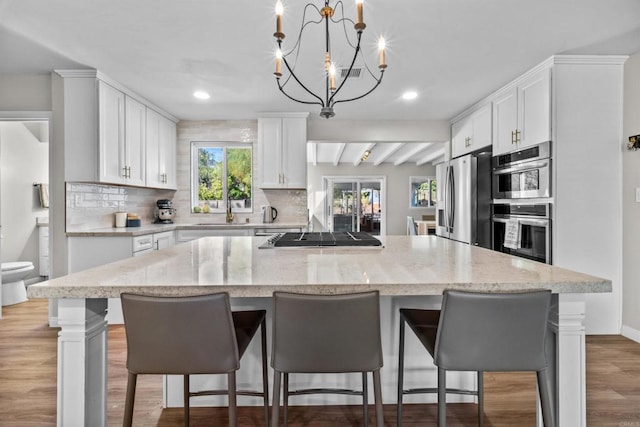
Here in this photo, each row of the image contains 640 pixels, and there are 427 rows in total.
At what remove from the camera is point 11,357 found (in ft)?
8.91

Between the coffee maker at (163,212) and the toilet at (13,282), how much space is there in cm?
148

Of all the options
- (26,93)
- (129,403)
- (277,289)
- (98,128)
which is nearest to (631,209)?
(277,289)

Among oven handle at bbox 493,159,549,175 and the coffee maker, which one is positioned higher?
oven handle at bbox 493,159,549,175

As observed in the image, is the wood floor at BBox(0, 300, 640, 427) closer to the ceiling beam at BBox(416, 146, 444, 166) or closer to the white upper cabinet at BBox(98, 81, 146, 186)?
the white upper cabinet at BBox(98, 81, 146, 186)

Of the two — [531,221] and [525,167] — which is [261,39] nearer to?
[525,167]

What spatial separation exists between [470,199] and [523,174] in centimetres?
77

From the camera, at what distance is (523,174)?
11.1 feet

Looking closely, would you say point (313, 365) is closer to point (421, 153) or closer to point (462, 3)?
point (462, 3)

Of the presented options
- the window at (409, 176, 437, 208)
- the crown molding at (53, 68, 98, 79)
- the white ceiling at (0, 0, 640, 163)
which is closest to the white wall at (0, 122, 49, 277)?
the white ceiling at (0, 0, 640, 163)

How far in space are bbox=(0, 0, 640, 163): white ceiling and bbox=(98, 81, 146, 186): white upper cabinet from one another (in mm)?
200

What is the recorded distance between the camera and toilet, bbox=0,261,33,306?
4.01 meters

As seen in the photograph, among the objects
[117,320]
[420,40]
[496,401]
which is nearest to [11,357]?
[117,320]

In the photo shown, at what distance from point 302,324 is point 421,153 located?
7596 millimetres

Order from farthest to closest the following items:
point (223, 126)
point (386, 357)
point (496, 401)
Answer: point (223, 126)
point (496, 401)
point (386, 357)
